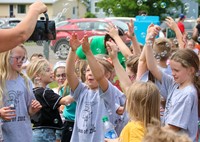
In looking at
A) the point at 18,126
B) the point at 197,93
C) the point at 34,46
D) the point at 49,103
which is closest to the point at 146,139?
the point at 197,93

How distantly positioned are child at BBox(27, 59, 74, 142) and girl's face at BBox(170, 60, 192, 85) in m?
1.43

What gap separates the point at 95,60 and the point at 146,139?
2288mm

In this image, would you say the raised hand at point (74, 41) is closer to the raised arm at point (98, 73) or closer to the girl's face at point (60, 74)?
the raised arm at point (98, 73)

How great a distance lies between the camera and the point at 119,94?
206 inches

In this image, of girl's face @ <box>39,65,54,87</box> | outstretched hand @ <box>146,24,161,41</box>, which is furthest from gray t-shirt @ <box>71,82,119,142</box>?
girl's face @ <box>39,65,54,87</box>

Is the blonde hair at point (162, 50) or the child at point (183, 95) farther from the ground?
the blonde hair at point (162, 50)

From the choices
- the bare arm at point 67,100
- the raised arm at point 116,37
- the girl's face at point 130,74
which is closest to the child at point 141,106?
the girl's face at point 130,74

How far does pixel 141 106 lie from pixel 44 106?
1860mm

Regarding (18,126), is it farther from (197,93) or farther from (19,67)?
(197,93)

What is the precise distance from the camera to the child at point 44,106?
18.5ft

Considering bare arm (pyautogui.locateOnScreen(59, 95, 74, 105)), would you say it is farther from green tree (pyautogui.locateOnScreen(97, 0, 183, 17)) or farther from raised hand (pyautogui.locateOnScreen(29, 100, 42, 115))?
green tree (pyautogui.locateOnScreen(97, 0, 183, 17))

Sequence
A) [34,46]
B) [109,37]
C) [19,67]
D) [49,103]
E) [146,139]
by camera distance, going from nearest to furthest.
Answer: [146,139] → [19,67] → [49,103] → [109,37] → [34,46]

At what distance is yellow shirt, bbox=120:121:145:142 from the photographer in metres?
3.91

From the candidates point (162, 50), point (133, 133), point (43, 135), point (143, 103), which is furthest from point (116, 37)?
point (133, 133)
